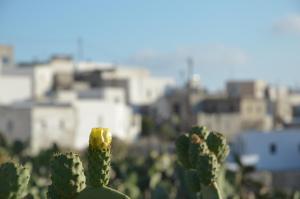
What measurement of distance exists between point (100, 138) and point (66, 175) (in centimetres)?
21

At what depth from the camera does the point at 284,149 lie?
1083 inches

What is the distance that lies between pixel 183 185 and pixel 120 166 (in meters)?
9.28

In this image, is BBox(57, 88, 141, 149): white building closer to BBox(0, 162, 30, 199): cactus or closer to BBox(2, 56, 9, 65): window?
BBox(2, 56, 9, 65): window

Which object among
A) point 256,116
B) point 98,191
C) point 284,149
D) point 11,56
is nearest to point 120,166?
point 284,149

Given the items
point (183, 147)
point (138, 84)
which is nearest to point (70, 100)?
point (138, 84)

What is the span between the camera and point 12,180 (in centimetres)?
266

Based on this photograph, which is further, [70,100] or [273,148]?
[70,100]

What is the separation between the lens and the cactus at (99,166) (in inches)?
102

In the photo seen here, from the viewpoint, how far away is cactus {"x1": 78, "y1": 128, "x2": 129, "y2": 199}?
2.60 m

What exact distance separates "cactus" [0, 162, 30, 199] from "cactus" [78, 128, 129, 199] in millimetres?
231

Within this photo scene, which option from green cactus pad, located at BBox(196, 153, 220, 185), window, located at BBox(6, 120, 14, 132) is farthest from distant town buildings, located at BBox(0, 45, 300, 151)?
green cactus pad, located at BBox(196, 153, 220, 185)

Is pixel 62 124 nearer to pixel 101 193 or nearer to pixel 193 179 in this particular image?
pixel 193 179

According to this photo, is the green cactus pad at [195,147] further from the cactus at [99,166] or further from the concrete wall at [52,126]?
the concrete wall at [52,126]

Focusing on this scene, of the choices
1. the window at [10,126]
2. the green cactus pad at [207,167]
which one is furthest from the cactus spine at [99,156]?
the window at [10,126]
